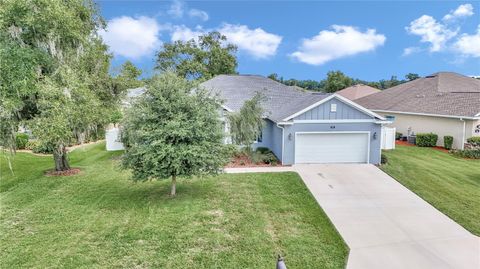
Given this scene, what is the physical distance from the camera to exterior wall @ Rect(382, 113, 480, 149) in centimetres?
1850

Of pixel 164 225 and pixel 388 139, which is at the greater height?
pixel 388 139

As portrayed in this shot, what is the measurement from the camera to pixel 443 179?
40.0ft

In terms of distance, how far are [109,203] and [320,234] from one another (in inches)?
255

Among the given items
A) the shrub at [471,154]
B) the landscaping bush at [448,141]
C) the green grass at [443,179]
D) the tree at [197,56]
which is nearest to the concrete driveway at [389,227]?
the green grass at [443,179]

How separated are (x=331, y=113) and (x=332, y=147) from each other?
5.57 feet

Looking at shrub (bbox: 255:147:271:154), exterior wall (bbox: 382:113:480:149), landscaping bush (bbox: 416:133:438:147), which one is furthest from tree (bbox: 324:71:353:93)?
shrub (bbox: 255:147:271:154)

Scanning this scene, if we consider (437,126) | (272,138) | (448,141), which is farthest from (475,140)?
(272,138)

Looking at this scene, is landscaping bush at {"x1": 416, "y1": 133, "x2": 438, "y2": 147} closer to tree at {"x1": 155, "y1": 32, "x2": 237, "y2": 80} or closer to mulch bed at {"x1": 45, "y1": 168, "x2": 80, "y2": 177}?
mulch bed at {"x1": 45, "y1": 168, "x2": 80, "y2": 177}

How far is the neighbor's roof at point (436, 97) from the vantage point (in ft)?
64.7

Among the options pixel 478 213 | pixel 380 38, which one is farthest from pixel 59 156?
pixel 380 38

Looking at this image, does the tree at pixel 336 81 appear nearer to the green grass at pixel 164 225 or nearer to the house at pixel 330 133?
the house at pixel 330 133

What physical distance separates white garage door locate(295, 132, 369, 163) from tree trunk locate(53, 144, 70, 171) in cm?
1061

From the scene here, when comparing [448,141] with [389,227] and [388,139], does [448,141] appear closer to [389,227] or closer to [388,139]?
[388,139]

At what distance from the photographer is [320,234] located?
7188 millimetres
